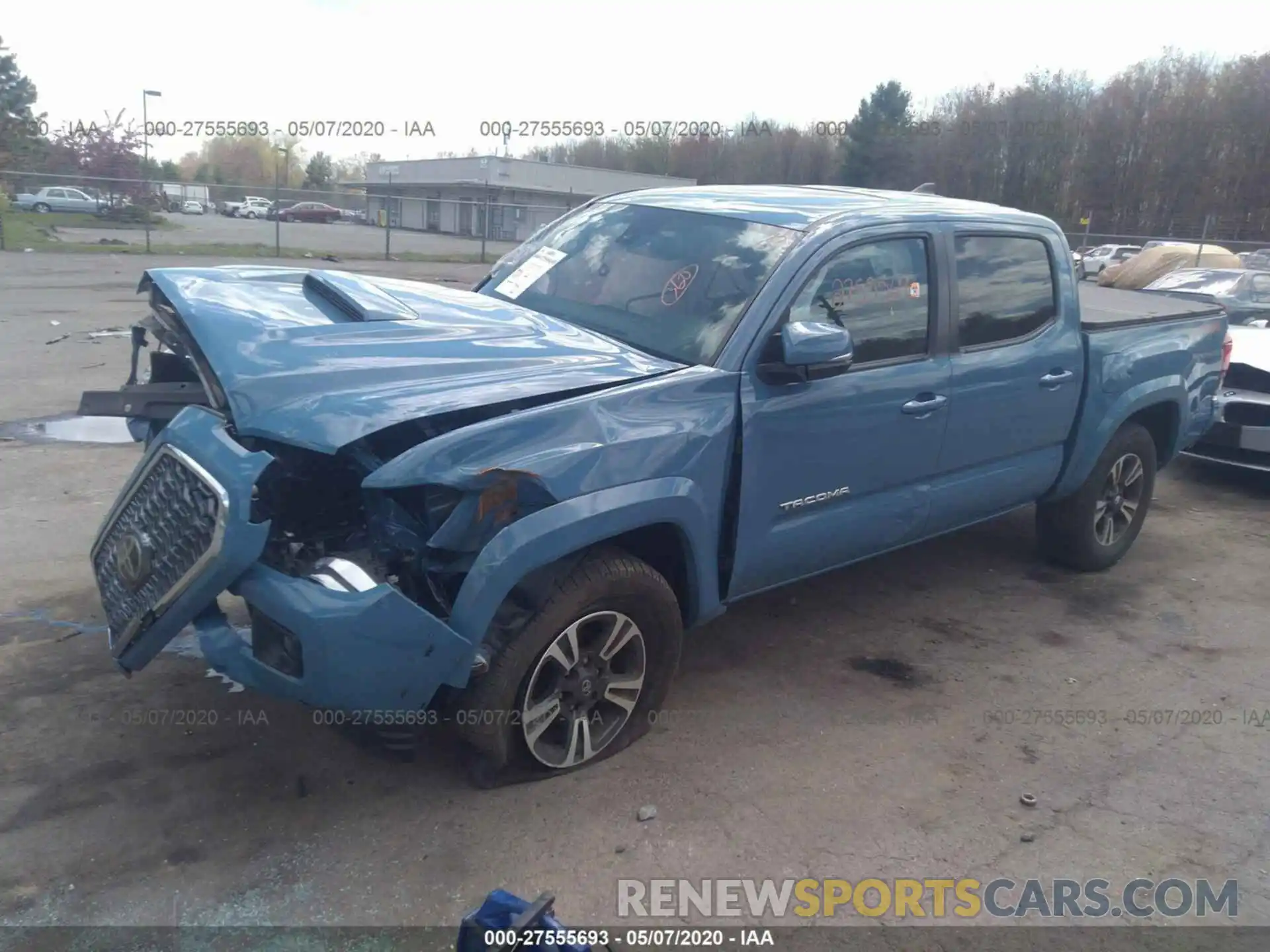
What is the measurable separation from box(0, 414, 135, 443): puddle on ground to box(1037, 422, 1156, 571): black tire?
6.20 m

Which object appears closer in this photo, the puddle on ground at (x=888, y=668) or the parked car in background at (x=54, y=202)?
the puddle on ground at (x=888, y=668)

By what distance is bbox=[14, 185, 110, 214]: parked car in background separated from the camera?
36625mm

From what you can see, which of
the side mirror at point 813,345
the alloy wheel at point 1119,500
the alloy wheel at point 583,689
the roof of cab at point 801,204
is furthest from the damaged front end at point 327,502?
the alloy wheel at point 1119,500

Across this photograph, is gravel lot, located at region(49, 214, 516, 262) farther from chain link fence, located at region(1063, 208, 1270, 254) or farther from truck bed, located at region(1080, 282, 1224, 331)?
truck bed, located at region(1080, 282, 1224, 331)

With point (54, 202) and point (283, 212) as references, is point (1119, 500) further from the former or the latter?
point (54, 202)

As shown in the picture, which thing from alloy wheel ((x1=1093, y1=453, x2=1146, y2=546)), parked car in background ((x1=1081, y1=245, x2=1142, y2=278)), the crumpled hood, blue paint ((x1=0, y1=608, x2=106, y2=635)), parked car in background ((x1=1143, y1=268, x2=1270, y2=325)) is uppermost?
parked car in background ((x1=1081, y1=245, x2=1142, y2=278))

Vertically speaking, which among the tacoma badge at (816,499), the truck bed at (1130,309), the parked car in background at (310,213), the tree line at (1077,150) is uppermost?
the tree line at (1077,150)

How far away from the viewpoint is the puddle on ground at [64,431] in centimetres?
711

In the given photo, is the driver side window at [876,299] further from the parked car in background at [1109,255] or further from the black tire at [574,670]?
the parked car in background at [1109,255]

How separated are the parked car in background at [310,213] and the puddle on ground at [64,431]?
34.3m

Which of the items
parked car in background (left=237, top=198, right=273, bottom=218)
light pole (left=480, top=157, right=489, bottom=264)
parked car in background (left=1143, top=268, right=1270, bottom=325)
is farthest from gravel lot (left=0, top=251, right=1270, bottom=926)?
parked car in background (left=237, top=198, right=273, bottom=218)

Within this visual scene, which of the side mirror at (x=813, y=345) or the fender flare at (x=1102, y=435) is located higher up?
the side mirror at (x=813, y=345)

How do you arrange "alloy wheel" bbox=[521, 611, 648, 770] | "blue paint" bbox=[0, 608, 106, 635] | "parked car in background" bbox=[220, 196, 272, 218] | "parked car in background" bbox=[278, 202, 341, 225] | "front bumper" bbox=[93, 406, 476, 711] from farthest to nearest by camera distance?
"parked car in background" bbox=[220, 196, 272, 218]
"parked car in background" bbox=[278, 202, 341, 225]
"blue paint" bbox=[0, 608, 106, 635]
"alloy wheel" bbox=[521, 611, 648, 770]
"front bumper" bbox=[93, 406, 476, 711]

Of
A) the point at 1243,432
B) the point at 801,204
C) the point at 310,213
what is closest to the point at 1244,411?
the point at 1243,432
